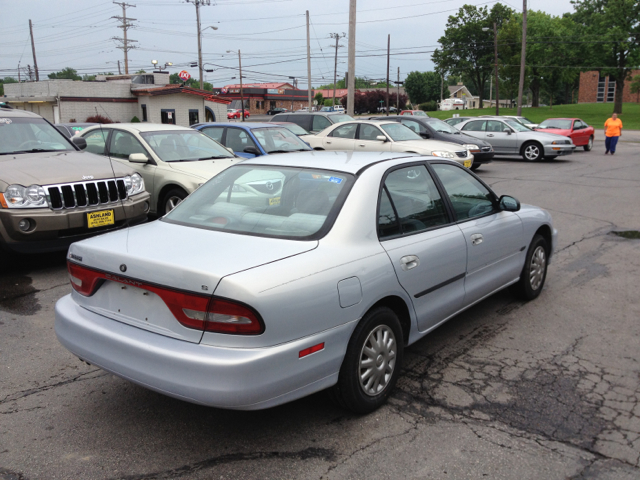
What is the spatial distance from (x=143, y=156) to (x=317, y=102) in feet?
348

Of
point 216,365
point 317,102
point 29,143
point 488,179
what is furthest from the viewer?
point 317,102

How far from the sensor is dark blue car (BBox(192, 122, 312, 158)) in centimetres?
1102

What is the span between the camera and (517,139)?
20.6 metres

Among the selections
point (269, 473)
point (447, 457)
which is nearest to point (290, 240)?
point (269, 473)

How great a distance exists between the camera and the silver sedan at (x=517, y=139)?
2000cm

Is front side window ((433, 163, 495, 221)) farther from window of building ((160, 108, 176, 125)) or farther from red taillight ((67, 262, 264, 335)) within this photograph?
window of building ((160, 108, 176, 125))

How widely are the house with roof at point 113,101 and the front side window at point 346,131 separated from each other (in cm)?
2891

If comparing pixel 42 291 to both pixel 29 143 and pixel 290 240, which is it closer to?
pixel 29 143

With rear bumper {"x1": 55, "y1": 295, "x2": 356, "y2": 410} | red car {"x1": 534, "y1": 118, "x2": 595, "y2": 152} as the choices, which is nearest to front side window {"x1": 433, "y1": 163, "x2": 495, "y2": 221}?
rear bumper {"x1": 55, "y1": 295, "x2": 356, "y2": 410}

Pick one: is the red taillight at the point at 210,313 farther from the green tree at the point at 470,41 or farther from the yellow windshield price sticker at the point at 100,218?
the green tree at the point at 470,41

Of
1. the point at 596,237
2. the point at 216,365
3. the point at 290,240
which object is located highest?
the point at 290,240

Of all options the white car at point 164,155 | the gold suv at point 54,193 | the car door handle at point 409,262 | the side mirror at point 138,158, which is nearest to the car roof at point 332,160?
the car door handle at point 409,262

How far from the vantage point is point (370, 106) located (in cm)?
10056

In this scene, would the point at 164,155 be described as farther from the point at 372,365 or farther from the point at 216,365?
the point at 216,365
